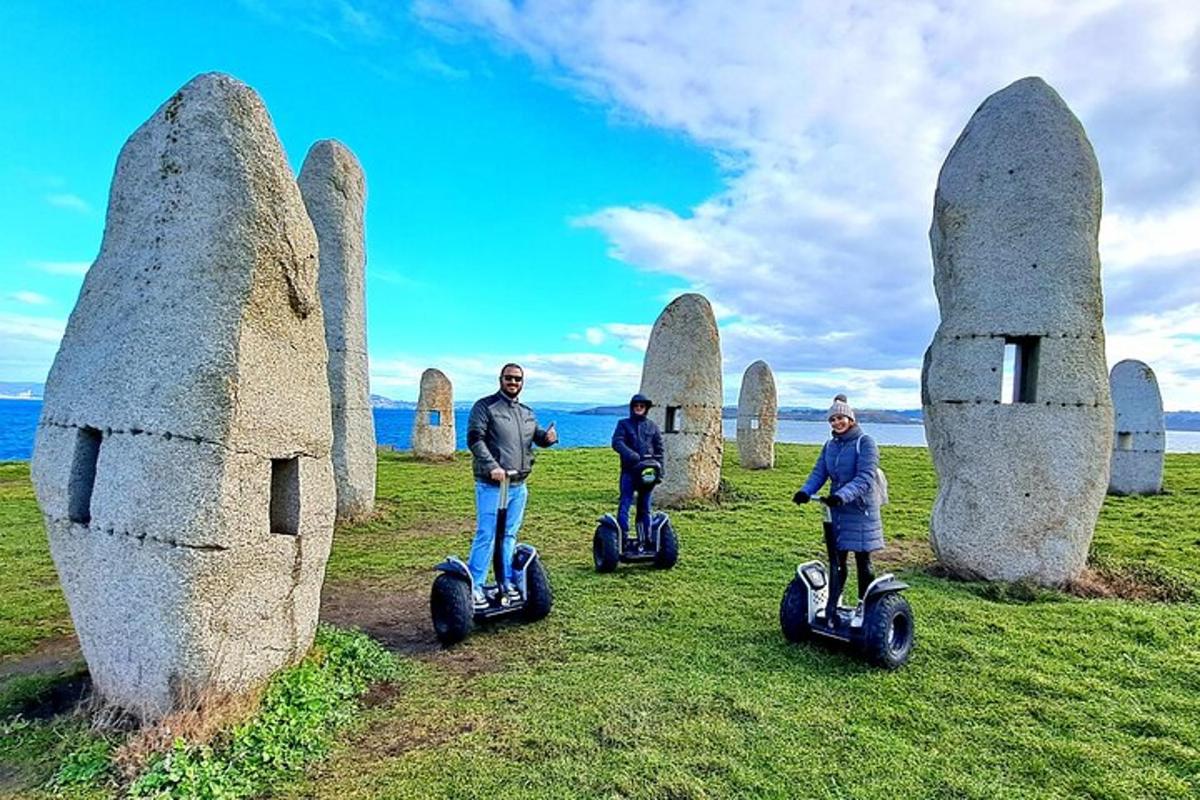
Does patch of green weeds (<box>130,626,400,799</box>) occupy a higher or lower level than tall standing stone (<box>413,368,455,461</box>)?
lower

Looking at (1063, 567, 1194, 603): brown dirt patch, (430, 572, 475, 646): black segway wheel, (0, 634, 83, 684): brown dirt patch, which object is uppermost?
(1063, 567, 1194, 603): brown dirt patch

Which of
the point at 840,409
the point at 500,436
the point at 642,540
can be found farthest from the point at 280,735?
the point at 642,540

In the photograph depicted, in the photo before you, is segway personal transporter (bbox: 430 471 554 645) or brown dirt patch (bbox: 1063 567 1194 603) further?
brown dirt patch (bbox: 1063 567 1194 603)

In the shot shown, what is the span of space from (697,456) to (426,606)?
23.6ft

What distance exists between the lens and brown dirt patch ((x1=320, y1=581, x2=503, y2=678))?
5156mm

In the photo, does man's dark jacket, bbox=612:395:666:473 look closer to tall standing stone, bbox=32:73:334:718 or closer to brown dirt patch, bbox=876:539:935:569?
brown dirt patch, bbox=876:539:935:569

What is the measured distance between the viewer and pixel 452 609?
5320mm

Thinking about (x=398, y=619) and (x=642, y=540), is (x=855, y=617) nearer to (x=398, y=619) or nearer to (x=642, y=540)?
(x=642, y=540)

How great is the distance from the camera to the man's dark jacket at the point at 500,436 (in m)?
Answer: 5.50

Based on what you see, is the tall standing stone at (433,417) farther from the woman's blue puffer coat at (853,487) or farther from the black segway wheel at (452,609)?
the woman's blue puffer coat at (853,487)

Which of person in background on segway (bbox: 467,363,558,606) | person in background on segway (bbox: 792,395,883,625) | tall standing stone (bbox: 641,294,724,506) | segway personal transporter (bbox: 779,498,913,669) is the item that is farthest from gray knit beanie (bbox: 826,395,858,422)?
tall standing stone (bbox: 641,294,724,506)

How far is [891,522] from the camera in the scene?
11117 mm

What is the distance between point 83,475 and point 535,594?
342 centimetres

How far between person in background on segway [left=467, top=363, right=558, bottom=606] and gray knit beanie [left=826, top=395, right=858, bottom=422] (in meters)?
2.30
